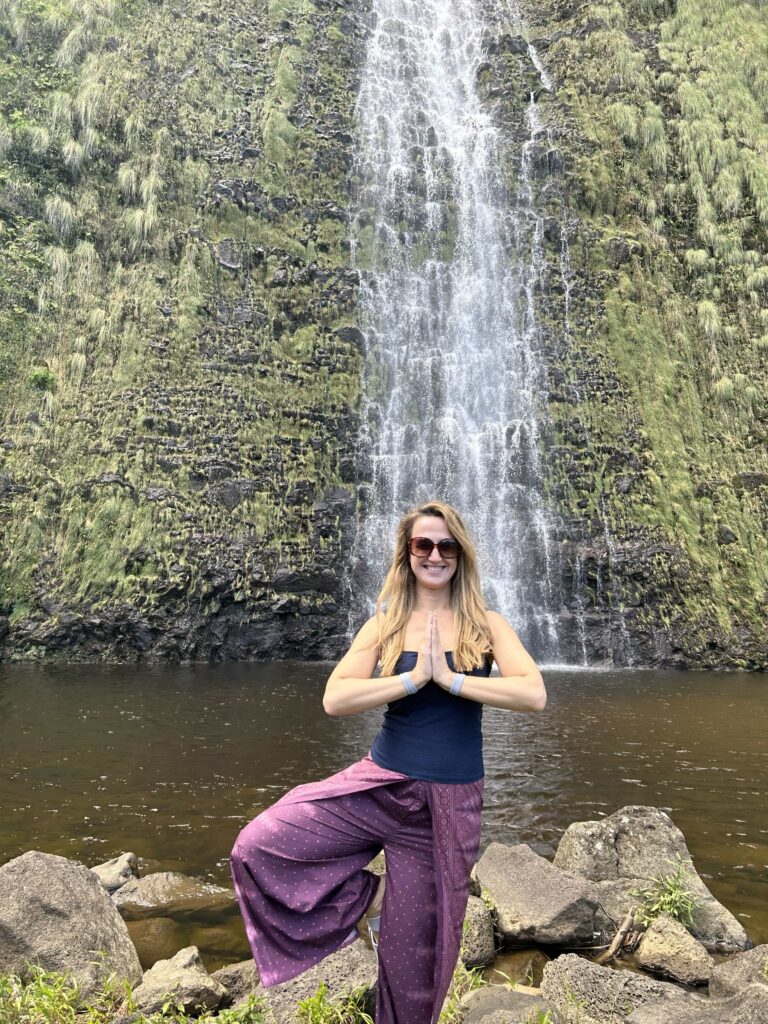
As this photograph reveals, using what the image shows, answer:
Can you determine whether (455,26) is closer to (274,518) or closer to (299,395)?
(299,395)

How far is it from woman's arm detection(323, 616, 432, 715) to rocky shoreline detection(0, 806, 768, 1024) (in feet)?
6.33

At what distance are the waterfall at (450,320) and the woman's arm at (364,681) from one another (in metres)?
18.1

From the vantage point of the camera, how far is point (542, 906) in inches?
200

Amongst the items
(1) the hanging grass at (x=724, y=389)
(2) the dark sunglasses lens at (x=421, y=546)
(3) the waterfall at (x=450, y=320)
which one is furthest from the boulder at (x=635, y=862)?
(1) the hanging grass at (x=724, y=389)

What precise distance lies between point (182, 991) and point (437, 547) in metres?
3.03

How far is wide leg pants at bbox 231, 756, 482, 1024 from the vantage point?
2736mm

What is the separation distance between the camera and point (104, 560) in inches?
835

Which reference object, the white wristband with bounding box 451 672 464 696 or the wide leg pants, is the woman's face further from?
the wide leg pants

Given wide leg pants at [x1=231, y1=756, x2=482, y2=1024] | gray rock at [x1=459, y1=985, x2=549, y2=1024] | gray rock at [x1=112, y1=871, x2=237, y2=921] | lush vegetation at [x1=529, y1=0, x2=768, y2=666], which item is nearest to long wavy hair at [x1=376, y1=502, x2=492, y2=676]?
wide leg pants at [x1=231, y1=756, x2=482, y2=1024]

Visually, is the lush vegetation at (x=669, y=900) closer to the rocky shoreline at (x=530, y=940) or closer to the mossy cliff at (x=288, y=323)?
the rocky shoreline at (x=530, y=940)

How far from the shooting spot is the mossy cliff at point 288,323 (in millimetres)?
21891

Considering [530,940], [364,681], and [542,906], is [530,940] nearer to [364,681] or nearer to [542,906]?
[542,906]

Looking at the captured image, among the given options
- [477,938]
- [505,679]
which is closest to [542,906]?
[477,938]

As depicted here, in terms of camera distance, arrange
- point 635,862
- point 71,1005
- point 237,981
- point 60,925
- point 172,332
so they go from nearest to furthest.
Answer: point 71,1005
point 237,981
point 60,925
point 635,862
point 172,332
